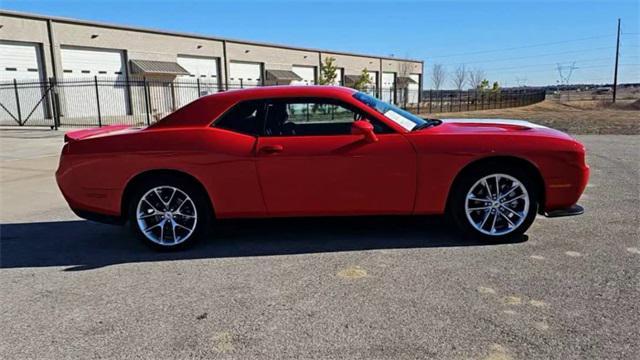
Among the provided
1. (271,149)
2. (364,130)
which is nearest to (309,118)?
(271,149)

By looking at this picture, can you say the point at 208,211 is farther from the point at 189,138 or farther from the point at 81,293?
the point at 81,293

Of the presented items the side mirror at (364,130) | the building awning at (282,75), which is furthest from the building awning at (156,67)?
the side mirror at (364,130)

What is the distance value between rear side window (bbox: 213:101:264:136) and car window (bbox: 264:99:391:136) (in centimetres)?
9

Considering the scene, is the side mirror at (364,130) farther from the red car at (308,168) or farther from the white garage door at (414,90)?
the white garage door at (414,90)

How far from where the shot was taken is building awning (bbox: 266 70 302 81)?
135 feet

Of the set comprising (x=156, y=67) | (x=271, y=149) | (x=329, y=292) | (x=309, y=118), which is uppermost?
(x=156, y=67)

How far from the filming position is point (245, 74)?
39875mm

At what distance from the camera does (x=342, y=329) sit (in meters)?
3.01

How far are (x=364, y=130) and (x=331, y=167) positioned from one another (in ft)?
1.52

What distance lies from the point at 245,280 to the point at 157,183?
1.42 m

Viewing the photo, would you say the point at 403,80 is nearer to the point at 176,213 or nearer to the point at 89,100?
the point at 89,100

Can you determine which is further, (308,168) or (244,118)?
(244,118)

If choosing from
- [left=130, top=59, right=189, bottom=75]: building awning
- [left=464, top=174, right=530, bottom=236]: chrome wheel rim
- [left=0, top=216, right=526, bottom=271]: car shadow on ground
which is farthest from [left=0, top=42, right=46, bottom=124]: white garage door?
[left=464, top=174, right=530, bottom=236]: chrome wheel rim


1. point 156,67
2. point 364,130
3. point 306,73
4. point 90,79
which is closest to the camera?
point 364,130
